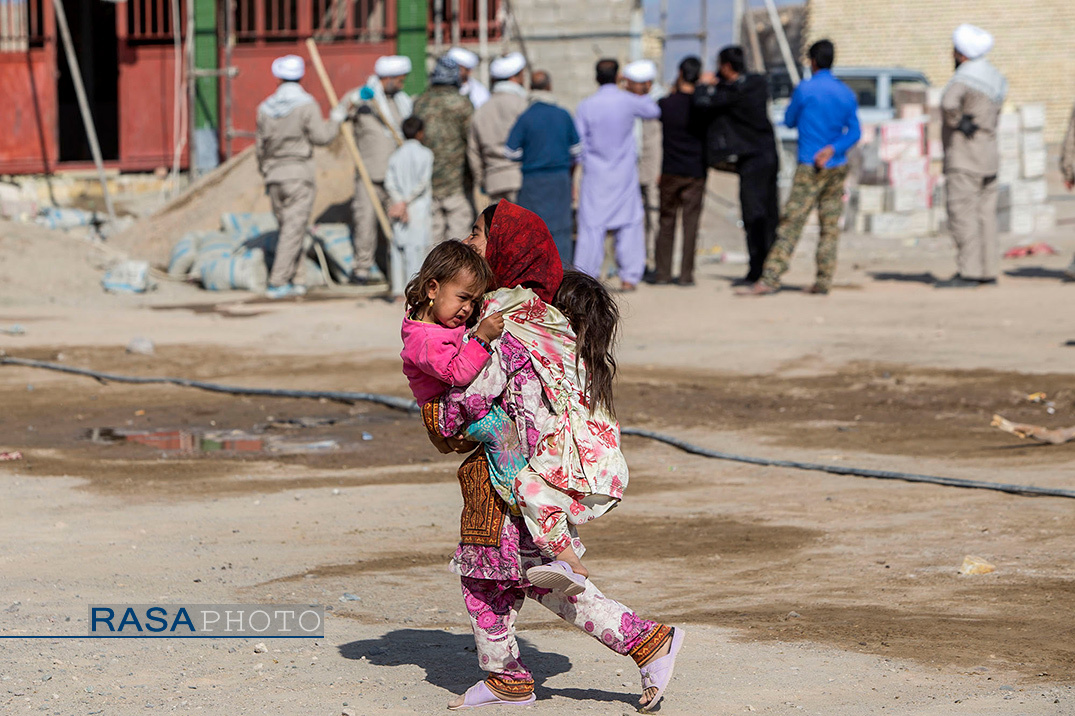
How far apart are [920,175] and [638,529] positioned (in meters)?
12.6

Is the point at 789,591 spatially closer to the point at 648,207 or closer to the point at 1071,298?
the point at 1071,298

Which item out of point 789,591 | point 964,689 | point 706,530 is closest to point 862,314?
point 706,530

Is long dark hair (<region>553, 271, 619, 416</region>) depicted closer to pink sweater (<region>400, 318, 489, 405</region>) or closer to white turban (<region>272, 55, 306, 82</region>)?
pink sweater (<region>400, 318, 489, 405</region>)

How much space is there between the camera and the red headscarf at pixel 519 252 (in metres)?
3.39

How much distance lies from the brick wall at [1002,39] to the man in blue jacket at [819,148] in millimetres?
20577

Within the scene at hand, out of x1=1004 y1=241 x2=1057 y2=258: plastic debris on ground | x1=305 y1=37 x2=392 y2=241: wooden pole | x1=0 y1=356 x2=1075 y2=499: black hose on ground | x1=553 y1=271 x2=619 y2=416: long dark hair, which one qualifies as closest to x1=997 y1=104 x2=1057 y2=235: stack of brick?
x1=1004 y1=241 x2=1057 y2=258: plastic debris on ground

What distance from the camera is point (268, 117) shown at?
12586 millimetres

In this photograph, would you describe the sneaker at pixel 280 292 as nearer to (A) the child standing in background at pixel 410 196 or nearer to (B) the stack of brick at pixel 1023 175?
(A) the child standing in background at pixel 410 196

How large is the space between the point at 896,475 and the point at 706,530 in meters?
1.14

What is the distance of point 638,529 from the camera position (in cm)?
539

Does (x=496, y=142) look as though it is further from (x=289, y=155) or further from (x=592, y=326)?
(x=592, y=326)

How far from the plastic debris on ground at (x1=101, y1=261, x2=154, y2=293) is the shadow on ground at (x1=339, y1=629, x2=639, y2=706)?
9821 mm

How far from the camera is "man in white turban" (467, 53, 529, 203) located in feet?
38.2

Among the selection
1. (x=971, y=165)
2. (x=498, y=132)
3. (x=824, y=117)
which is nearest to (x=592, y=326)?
(x=498, y=132)
